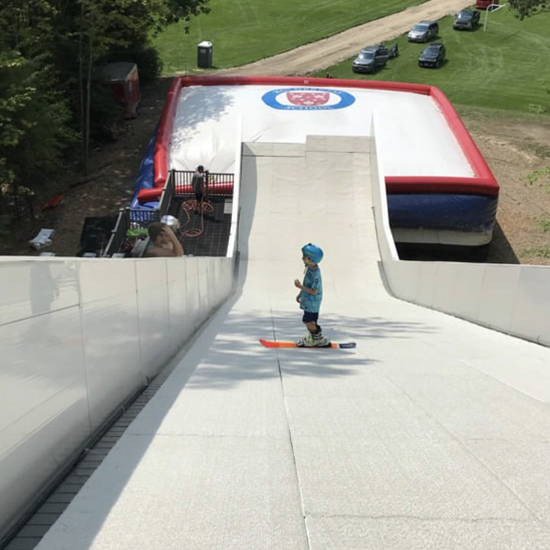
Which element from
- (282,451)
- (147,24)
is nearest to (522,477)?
(282,451)

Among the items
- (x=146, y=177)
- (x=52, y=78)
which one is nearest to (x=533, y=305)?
(x=146, y=177)

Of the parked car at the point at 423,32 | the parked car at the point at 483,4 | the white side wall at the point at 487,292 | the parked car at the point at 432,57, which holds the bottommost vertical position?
the white side wall at the point at 487,292

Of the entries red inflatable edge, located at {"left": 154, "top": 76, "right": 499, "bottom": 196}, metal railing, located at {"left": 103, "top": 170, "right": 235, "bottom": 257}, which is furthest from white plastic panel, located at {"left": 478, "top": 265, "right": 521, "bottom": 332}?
red inflatable edge, located at {"left": 154, "top": 76, "right": 499, "bottom": 196}

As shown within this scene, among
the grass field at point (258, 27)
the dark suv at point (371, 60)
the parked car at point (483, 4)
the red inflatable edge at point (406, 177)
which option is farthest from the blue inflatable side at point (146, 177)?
the parked car at point (483, 4)

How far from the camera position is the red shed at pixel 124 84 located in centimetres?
2643

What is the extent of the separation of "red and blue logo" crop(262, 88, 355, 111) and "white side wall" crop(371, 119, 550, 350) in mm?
10990

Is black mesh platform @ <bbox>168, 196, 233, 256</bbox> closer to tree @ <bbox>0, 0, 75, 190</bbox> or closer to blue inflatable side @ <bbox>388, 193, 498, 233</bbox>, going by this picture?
tree @ <bbox>0, 0, 75, 190</bbox>

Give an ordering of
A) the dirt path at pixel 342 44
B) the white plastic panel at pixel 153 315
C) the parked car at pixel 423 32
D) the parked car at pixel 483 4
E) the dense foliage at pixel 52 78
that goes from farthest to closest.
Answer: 1. the parked car at pixel 483 4
2. the parked car at pixel 423 32
3. the dirt path at pixel 342 44
4. the dense foliage at pixel 52 78
5. the white plastic panel at pixel 153 315

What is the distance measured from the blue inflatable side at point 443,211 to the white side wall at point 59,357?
1415 centimetres

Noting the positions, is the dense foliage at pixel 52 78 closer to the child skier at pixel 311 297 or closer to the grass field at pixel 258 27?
the child skier at pixel 311 297

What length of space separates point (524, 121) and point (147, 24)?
19.9 meters

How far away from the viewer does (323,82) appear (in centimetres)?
2431

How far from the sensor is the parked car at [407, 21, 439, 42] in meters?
43.1

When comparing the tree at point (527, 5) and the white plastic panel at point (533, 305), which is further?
the tree at point (527, 5)
